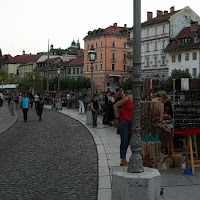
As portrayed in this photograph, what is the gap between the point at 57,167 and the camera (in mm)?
8195

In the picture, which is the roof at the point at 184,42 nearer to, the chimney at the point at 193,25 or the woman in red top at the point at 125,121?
the chimney at the point at 193,25

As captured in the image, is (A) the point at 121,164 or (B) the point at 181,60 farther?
(B) the point at 181,60

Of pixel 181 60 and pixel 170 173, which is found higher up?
pixel 181 60

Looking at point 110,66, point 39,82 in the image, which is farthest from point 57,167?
point 110,66

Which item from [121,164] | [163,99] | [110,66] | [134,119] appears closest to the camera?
[134,119]

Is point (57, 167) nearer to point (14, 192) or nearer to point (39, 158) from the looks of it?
point (39, 158)

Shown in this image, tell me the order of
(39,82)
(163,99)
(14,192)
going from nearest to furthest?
(14,192)
(163,99)
(39,82)

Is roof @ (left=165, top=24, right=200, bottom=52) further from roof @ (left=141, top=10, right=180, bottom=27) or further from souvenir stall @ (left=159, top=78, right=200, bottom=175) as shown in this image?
souvenir stall @ (left=159, top=78, right=200, bottom=175)

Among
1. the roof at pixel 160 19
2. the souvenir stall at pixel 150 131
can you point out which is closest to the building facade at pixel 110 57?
the roof at pixel 160 19

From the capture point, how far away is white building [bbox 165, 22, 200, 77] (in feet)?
181

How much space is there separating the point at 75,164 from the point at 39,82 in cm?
6903

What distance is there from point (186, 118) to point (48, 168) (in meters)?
3.30

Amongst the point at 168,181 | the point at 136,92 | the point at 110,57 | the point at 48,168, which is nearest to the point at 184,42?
the point at 110,57


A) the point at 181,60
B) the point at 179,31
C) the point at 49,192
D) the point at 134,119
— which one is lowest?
the point at 49,192
